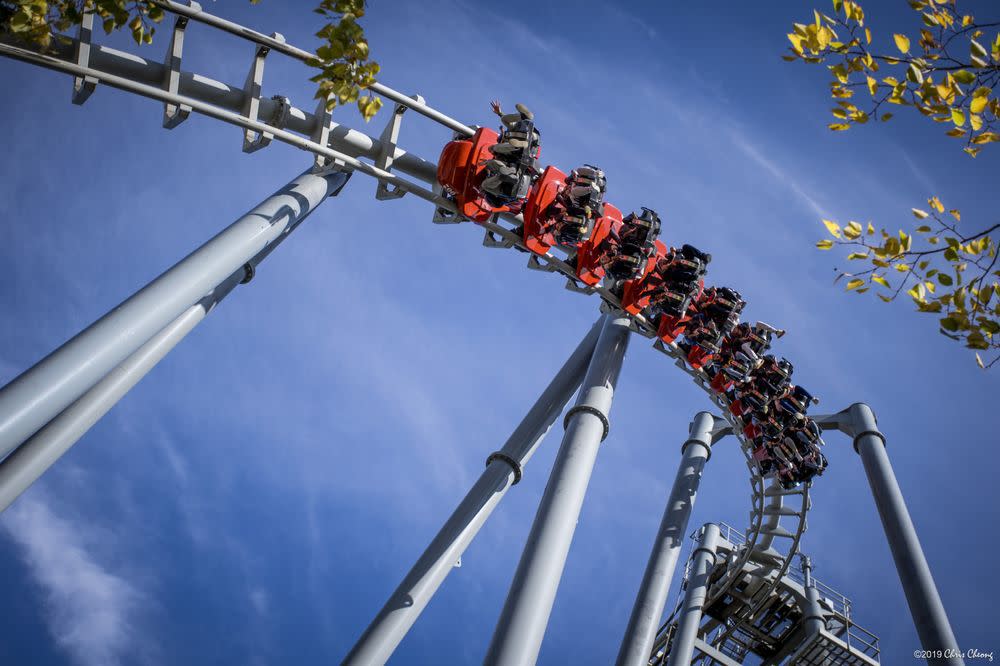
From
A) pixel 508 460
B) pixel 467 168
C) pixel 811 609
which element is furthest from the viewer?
pixel 811 609

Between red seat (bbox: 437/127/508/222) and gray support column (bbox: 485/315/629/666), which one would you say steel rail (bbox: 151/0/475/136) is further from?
gray support column (bbox: 485/315/629/666)

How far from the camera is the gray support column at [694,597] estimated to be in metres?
11.4

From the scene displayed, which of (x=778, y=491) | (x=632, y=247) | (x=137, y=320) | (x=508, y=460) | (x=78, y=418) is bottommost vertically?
(x=78, y=418)

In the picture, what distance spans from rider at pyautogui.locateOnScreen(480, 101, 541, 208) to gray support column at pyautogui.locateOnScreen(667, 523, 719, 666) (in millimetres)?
7237

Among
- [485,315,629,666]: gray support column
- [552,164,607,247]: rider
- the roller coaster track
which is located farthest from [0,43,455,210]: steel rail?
[485,315,629,666]: gray support column

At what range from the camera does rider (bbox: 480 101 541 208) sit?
317 inches

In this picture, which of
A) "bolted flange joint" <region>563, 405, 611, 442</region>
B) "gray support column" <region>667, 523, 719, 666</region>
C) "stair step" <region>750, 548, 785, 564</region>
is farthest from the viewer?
"stair step" <region>750, 548, 785, 564</region>

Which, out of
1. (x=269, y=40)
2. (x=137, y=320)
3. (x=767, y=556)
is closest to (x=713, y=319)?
(x=767, y=556)

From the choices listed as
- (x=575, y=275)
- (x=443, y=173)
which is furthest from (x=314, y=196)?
(x=575, y=275)

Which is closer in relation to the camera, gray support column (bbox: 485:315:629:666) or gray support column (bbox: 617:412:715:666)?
gray support column (bbox: 485:315:629:666)

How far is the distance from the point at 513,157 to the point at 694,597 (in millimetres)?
7841

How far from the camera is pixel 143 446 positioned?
155 feet

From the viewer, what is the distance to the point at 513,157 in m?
8.08

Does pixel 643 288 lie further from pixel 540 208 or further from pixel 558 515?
pixel 558 515
